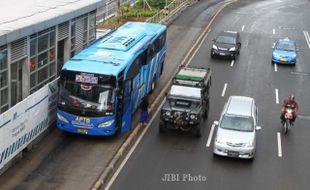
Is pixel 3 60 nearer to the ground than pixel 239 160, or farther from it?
farther from it

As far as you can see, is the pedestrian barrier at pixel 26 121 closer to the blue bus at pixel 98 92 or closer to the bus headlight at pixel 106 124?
the blue bus at pixel 98 92

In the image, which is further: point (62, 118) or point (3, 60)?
point (62, 118)

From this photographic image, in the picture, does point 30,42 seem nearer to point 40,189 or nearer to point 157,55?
point 40,189

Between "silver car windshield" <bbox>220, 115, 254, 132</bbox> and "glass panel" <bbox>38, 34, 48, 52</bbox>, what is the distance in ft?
27.0

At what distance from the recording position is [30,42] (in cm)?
2347

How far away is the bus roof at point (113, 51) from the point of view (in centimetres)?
2413

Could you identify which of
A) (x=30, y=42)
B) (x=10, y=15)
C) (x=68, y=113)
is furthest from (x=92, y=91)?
(x=10, y=15)

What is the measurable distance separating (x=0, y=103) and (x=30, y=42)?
3.29m

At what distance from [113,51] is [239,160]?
7.64 meters

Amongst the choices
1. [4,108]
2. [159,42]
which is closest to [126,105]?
[4,108]

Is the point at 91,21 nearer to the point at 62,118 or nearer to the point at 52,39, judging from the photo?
the point at 52,39

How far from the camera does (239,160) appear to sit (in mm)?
23609

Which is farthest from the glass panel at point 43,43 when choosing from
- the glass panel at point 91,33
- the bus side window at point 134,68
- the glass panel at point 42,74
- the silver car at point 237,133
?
the silver car at point 237,133

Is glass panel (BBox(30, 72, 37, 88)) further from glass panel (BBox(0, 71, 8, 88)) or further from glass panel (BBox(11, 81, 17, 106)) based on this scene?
glass panel (BBox(0, 71, 8, 88))
